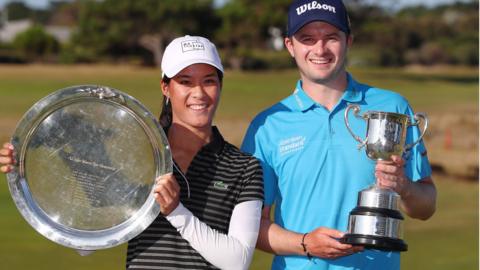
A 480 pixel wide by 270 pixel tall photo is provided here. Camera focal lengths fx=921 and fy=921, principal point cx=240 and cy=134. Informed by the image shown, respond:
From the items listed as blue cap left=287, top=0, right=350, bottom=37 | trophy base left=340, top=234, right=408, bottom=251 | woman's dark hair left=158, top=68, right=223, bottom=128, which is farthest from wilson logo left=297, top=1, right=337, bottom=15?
trophy base left=340, top=234, right=408, bottom=251

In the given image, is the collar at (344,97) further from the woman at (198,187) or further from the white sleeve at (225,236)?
the white sleeve at (225,236)

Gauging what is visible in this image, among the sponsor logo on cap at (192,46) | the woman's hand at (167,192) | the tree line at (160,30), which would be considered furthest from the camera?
the tree line at (160,30)

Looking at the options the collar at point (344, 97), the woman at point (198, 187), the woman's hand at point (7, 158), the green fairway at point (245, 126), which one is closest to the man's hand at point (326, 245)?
the woman at point (198, 187)

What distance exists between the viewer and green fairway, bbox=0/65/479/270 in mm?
8977

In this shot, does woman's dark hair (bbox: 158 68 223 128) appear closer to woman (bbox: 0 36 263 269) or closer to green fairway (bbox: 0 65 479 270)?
woman (bbox: 0 36 263 269)

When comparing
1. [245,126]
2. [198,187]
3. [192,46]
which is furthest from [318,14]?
[245,126]

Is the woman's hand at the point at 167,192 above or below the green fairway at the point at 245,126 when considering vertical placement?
below

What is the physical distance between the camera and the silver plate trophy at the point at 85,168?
3133 millimetres

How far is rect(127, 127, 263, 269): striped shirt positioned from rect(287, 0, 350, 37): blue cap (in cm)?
57

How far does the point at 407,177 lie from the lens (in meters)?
3.28

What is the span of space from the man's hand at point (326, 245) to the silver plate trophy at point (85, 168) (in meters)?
0.57

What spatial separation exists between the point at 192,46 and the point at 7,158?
727 millimetres

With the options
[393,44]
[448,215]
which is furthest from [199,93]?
[393,44]

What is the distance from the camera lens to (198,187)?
3.11 meters
